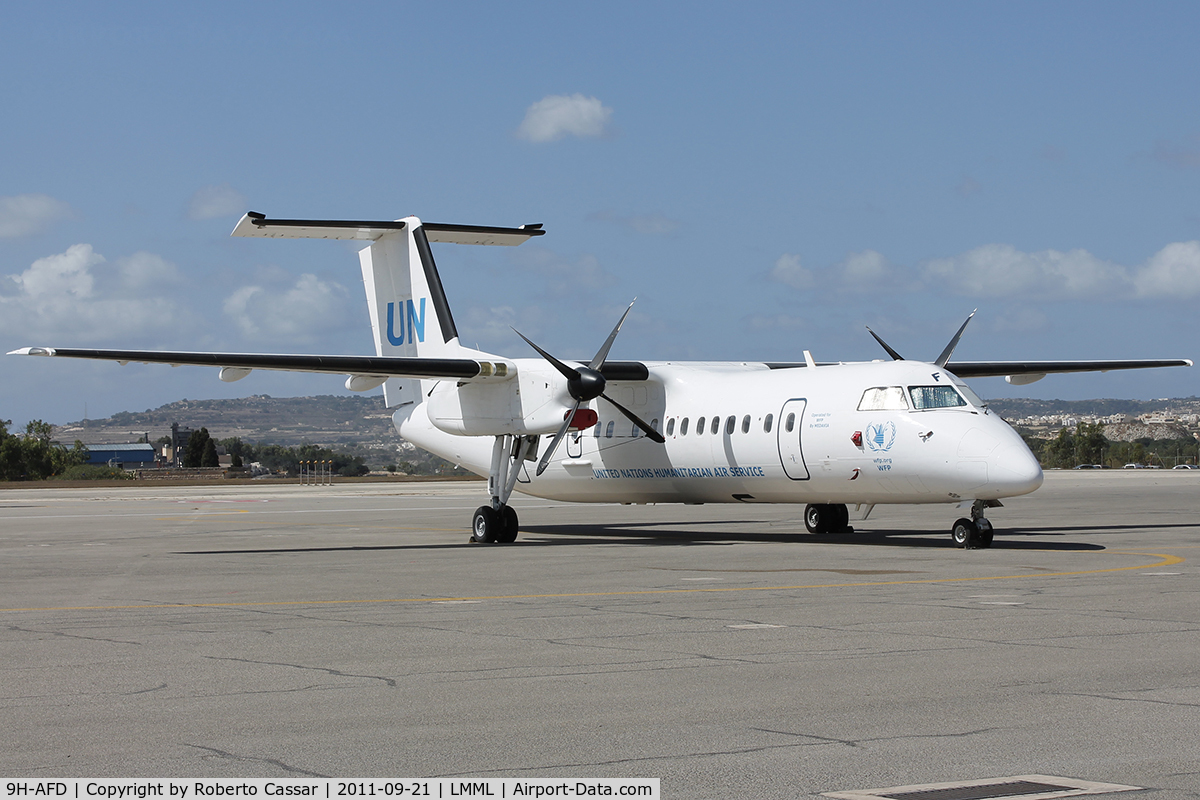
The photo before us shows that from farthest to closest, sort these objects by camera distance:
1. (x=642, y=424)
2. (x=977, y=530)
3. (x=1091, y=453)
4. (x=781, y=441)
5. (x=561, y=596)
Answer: (x=1091, y=453) → (x=642, y=424) → (x=781, y=441) → (x=977, y=530) → (x=561, y=596)

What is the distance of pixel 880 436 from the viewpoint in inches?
793

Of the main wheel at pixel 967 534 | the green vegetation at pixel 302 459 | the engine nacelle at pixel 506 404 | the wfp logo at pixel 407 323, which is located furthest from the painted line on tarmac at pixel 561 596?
the green vegetation at pixel 302 459

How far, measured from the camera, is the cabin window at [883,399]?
66.3ft

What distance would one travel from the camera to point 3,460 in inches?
4215

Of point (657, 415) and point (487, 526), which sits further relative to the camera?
point (657, 415)

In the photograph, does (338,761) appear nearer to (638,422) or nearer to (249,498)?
(638,422)

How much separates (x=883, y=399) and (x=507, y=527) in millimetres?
7391

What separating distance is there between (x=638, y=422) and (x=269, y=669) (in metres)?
16.1

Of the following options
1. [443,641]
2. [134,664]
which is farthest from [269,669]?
[443,641]

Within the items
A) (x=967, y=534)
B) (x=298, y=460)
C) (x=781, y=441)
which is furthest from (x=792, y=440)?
(x=298, y=460)

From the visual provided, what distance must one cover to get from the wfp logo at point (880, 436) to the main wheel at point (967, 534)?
1.61 metres

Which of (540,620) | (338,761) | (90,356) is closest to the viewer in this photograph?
(338,761)

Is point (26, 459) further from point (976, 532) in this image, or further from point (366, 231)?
point (976, 532)

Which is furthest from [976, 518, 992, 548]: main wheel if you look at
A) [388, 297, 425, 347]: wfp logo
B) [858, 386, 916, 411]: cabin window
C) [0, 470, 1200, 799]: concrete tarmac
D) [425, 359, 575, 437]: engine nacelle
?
[388, 297, 425, 347]: wfp logo
